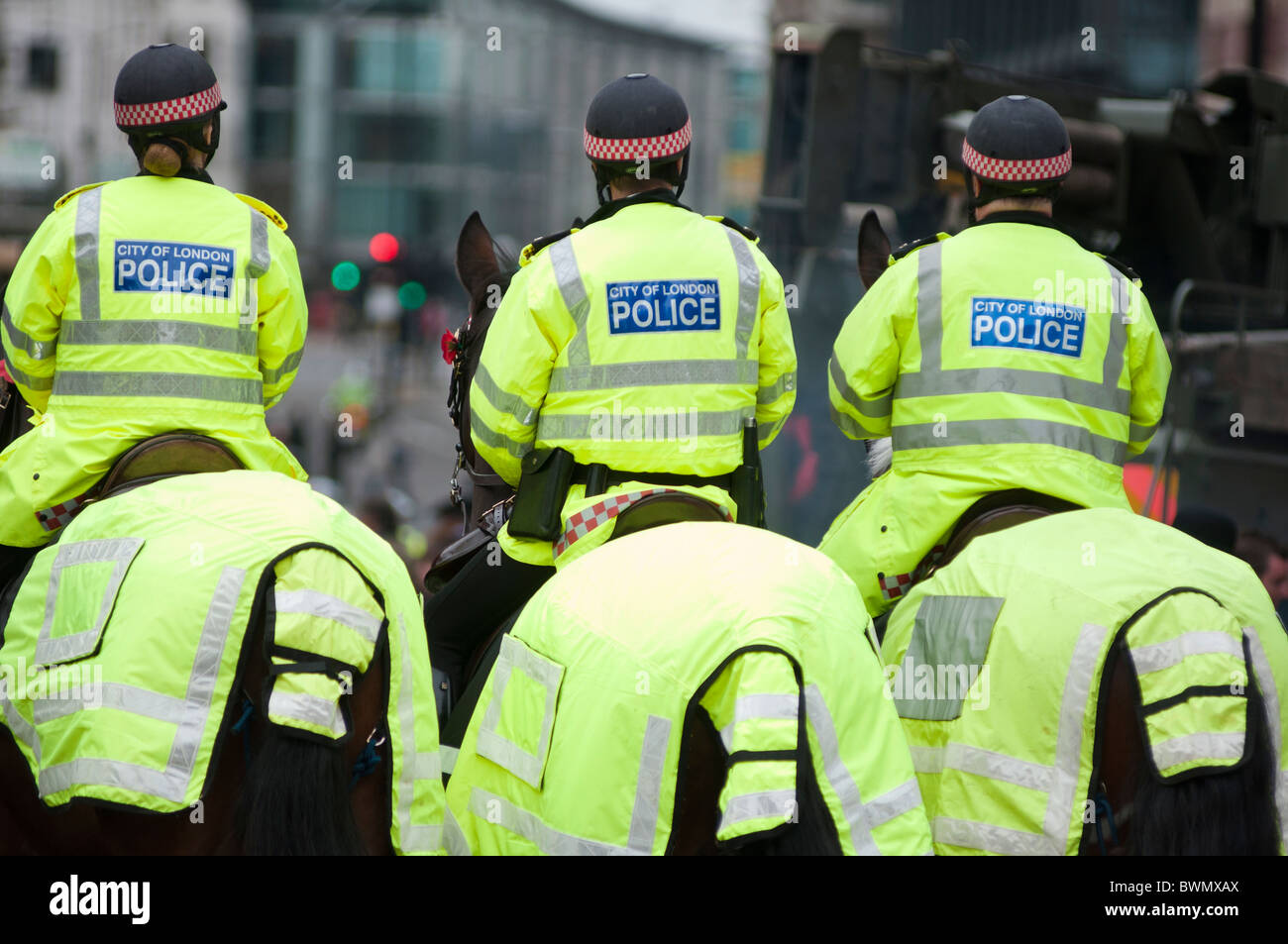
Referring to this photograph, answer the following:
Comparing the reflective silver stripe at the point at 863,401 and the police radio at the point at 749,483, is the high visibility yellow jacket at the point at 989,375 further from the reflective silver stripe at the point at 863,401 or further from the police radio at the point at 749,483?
the police radio at the point at 749,483

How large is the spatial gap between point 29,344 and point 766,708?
287 cm

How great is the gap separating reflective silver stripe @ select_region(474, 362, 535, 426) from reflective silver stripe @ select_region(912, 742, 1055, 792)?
4.93ft

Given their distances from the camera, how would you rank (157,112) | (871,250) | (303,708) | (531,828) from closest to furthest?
(531,828) < (303,708) < (157,112) < (871,250)

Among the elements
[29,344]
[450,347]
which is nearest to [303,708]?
[29,344]

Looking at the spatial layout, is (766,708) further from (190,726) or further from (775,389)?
(775,389)

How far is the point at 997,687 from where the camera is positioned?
14.5 ft

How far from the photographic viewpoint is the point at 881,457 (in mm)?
5738

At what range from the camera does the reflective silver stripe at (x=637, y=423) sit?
4.96 metres

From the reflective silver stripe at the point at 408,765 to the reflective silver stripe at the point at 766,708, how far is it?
40.0 inches

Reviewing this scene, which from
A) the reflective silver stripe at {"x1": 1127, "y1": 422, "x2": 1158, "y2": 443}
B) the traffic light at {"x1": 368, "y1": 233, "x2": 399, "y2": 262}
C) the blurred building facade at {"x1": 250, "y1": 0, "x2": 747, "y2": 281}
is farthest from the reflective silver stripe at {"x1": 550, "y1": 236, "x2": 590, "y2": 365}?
the blurred building facade at {"x1": 250, "y1": 0, "x2": 747, "y2": 281}

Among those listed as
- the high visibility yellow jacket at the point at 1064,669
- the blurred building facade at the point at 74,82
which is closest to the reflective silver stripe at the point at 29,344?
the high visibility yellow jacket at the point at 1064,669

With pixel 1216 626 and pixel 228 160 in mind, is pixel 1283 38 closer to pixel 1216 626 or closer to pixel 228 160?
pixel 1216 626

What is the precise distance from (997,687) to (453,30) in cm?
3806

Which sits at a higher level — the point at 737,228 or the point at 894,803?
the point at 737,228
